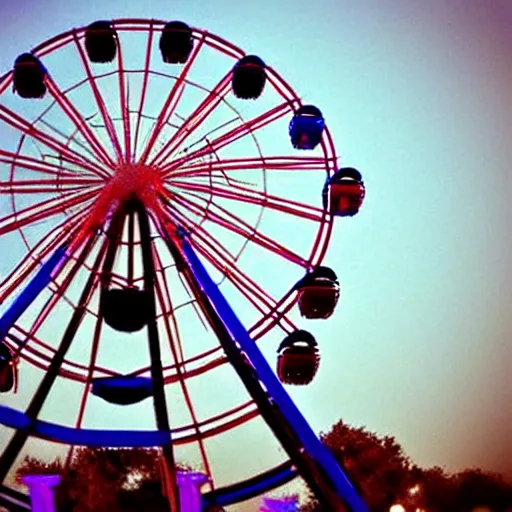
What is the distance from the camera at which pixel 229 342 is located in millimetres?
5855

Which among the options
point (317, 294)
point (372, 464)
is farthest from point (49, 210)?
point (372, 464)

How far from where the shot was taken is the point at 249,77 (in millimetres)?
6879

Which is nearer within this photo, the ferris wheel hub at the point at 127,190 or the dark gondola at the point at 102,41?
the ferris wheel hub at the point at 127,190

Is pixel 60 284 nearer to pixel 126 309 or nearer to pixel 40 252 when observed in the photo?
pixel 40 252

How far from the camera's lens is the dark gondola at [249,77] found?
6871 millimetres

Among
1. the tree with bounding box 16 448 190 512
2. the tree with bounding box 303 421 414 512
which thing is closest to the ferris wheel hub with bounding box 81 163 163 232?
the tree with bounding box 16 448 190 512

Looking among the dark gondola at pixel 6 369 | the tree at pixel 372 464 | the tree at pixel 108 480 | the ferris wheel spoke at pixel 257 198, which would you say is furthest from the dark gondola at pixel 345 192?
the tree at pixel 108 480

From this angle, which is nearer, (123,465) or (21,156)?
(21,156)

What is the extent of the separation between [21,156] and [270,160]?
1.81 m

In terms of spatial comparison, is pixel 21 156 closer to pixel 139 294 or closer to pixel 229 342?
pixel 139 294

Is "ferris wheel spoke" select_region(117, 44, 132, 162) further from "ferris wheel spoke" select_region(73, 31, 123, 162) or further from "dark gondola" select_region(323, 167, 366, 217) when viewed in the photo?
"dark gondola" select_region(323, 167, 366, 217)

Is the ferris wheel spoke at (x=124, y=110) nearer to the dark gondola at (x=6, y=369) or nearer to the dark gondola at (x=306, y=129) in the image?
the dark gondola at (x=306, y=129)

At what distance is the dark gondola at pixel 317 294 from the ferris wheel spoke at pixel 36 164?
178 cm

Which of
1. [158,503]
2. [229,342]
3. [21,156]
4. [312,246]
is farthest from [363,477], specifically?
[21,156]
